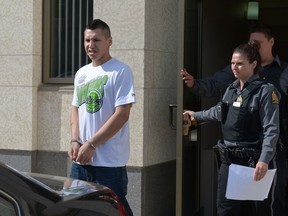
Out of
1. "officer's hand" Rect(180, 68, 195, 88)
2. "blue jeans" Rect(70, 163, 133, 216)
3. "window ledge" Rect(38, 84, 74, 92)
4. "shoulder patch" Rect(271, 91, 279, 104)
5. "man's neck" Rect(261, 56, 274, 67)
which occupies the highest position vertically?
"man's neck" Rect(261, 56, 274, 67)

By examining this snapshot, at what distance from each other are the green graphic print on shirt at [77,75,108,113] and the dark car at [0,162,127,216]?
1333 millimetres

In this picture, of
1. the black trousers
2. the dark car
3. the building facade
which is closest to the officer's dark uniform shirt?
the black trousers

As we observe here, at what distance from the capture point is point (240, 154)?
17.7 ft

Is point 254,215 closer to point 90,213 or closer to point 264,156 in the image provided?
point 264,156

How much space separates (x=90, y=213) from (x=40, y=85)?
12.9 feet

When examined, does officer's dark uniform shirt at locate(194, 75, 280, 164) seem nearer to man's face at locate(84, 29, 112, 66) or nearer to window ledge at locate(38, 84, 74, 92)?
man's face at locate(84, 29, 112, 66)

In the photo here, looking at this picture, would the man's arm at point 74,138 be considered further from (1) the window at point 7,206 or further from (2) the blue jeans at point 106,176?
(1) the window at point 7,206

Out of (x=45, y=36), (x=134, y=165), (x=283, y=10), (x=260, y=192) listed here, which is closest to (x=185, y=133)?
(x=134, y=165)

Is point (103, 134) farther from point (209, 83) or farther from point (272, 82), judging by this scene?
point (272, 82)

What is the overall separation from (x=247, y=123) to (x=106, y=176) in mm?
1165

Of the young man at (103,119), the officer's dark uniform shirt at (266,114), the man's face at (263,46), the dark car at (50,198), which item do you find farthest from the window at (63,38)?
the dark car at (50,198)

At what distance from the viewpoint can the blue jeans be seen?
5.28m

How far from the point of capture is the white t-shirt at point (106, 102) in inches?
208

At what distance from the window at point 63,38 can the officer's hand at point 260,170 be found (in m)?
2.73
